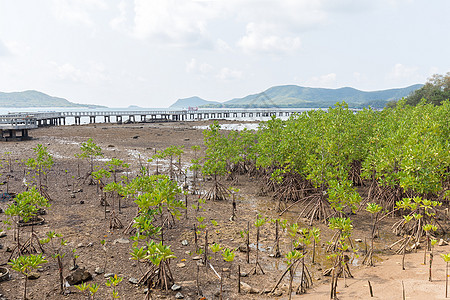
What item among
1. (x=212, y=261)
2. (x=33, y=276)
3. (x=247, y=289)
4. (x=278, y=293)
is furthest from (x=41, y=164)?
(x=278, y=293)

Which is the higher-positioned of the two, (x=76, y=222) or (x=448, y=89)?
(x=448, y=89)

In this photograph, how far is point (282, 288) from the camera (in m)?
7.88

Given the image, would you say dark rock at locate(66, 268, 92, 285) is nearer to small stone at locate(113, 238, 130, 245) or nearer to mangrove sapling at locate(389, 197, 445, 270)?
small stone at locate(113, 238, 130, 245)

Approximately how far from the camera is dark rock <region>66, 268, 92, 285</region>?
7.64 meters

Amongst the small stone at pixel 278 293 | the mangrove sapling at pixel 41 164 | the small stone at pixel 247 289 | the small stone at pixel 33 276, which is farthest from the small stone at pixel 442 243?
the mangrove sapling at pixel 41 164

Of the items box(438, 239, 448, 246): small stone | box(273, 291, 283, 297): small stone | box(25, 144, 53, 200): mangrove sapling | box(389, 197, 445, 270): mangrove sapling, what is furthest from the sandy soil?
box(25, 144, 53, 200): mangrove sapling

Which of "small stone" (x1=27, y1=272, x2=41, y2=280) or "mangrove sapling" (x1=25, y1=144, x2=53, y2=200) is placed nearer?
"small stone" (x1=27, y1=272, x2=41, y2=280)

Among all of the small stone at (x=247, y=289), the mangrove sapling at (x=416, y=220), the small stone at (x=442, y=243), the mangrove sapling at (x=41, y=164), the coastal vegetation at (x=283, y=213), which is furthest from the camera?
the mangrove sapling at (x=41, y=164)

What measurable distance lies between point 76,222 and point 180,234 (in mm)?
4317

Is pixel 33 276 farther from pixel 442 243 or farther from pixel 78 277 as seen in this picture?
pixel 442 243

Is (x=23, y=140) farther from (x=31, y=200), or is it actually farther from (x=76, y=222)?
(x=31, y=200)

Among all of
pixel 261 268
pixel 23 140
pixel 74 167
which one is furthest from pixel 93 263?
pixel 23 140

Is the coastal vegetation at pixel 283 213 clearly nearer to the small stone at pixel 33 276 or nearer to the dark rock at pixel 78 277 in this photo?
the dark rock at pixel 78 277

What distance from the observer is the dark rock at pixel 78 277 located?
764 cm
